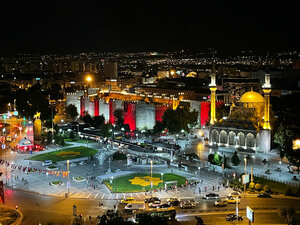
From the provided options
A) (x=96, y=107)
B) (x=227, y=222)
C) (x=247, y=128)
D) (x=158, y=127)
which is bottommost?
(x=227, y=222)

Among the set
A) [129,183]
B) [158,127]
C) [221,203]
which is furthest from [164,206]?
[158,127]

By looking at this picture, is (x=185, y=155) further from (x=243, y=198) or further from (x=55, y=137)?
(x=55, y=137)

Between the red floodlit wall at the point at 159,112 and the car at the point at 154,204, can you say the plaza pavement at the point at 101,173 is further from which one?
the red floodlit wall at the point at 159,112

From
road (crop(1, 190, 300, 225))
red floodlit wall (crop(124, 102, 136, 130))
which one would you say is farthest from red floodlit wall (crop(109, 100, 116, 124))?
road (crop(1, 190, 300, 225))

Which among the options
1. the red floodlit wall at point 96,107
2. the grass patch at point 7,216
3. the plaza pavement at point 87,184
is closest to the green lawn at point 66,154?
the plaza pavement at point 87,184

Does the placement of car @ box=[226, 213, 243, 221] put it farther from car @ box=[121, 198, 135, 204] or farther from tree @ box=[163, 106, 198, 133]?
tree @ box=[163, 106, 198, 133]

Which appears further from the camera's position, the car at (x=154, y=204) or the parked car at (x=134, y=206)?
the car at (x=154, y=204)

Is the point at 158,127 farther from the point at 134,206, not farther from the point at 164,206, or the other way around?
the point at 164,206
